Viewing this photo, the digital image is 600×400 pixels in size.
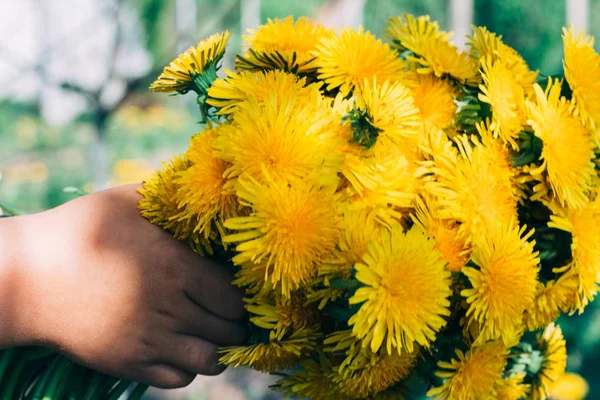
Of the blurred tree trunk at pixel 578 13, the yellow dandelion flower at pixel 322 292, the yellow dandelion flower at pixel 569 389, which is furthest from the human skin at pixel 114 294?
the blurred tree trunk at pixel 578 13

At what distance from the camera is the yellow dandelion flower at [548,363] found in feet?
2.49

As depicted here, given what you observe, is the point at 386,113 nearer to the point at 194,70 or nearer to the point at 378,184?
the point at 378,184

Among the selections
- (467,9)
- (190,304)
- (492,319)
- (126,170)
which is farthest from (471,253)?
(467,9)

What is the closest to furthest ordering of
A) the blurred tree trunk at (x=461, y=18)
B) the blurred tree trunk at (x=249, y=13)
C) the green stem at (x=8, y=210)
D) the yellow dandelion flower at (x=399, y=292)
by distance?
the yellow dandelion flower at (x=399, y=292), the green stem at (x=8, y=210), the blurred tree trunk at (x=461, y=18), the blurred tree trunk at (x=249, y=13)

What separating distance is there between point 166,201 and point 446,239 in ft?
0.95

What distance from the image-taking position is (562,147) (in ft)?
1.96

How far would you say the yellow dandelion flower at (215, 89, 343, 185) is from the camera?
528mm

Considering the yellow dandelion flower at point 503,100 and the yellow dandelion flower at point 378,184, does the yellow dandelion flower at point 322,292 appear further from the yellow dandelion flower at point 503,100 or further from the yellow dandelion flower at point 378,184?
the yellow dandelion flower at point 503,100

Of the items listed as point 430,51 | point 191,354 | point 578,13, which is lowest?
point 191,354

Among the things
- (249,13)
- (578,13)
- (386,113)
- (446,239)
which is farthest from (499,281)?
(249,13)

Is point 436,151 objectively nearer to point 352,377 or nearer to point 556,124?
point 556,124

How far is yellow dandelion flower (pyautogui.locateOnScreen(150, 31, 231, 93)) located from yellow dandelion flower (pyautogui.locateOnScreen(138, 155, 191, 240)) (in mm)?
77

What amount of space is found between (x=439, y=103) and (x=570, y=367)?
191 cm

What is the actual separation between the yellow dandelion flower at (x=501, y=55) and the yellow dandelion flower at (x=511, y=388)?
1.09ft
